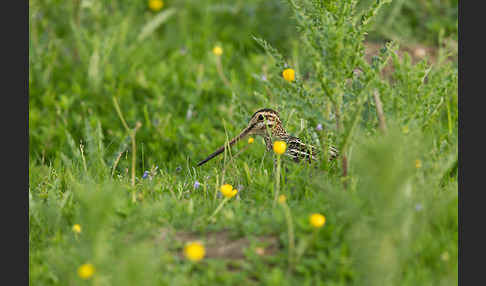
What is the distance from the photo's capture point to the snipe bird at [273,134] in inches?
212

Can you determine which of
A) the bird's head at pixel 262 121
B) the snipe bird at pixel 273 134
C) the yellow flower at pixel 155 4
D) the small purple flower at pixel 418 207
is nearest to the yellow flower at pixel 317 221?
the small purple flower at pixel 418 207

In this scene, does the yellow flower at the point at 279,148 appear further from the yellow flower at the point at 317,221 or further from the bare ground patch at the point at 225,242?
the yellow flower at the point at 317,221

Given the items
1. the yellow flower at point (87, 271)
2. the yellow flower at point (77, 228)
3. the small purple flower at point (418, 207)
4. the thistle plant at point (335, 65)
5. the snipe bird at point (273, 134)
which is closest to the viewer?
the yellow flower at point (87, 271)

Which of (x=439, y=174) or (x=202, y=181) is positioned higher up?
(x=439, y=174)

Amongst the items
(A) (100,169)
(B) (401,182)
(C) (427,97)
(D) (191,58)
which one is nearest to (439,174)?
(C) (427,97)

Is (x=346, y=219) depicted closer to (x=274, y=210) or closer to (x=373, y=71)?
(x=274, y=210)

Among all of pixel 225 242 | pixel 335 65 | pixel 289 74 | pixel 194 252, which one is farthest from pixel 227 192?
pixel 335 65

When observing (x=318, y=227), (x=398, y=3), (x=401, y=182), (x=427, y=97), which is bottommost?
(x=318, y=227)

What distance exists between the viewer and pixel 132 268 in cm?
316

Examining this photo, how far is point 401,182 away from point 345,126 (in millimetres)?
896

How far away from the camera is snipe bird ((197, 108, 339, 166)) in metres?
5.38

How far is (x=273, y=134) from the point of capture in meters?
5.73

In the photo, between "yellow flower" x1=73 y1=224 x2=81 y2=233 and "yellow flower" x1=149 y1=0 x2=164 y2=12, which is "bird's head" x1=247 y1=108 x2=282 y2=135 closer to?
"yellow flower" x1=73 y1=224 x2=81 y2=233

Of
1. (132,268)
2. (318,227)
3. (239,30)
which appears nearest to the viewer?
(132,268)
